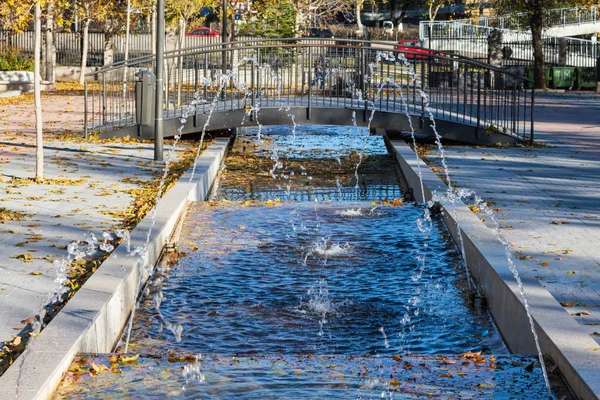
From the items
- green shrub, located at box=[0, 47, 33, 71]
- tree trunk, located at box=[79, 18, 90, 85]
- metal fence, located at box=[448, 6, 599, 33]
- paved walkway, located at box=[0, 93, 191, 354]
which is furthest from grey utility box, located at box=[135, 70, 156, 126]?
metal fence, located at box=[448, 6, 599, 33]

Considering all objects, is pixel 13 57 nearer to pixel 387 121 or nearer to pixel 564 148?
pixel 387 121

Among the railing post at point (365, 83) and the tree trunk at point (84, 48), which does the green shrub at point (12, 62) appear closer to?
the tree trunk at point (84, 48)

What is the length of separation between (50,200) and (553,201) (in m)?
5.87

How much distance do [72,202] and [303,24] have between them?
29.1m

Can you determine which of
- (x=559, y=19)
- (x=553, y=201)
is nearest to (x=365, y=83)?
(x=553, y=201)

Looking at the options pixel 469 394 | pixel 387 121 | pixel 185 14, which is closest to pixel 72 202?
pixel 469 394

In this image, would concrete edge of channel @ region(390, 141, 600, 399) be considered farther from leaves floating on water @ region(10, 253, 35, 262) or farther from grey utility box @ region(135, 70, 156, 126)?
grey utility box @ region(135, 70, 156, 126)

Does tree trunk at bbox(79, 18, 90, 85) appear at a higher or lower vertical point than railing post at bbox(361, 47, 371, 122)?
higher

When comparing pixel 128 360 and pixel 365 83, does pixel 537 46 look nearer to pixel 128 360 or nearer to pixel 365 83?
pixel 365 83

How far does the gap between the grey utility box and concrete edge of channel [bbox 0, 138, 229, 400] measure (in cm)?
719

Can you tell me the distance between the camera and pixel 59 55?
45500 millimetres

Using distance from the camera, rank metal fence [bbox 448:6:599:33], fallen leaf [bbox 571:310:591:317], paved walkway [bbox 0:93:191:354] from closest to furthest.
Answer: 1. fallen leaf [bbox 571:310:591:317]
2. paved walkway [bbox 0:93:191:354]
3. metal fence [bbox 448:6:599:33]

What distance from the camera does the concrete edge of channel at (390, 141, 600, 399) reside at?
535 cm

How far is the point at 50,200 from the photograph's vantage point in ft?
37.8
